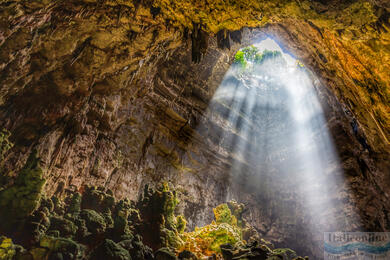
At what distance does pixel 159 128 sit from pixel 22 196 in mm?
6885

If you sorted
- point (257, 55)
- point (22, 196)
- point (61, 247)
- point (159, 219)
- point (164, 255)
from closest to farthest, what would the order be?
1. point (61, 247)
2. point (22, 196)
3. point (164, 255)
4. point (159, 219)
5. point (257, 55)

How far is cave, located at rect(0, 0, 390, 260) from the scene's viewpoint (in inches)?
185

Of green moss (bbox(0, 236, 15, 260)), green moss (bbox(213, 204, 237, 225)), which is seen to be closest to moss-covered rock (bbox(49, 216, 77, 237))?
green moss (bbox(0, 236, 15, 260))

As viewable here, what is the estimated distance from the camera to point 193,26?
7.25 meters

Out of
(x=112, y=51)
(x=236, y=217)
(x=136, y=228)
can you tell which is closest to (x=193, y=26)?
(x=112, y=51)

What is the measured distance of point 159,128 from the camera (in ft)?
37.1

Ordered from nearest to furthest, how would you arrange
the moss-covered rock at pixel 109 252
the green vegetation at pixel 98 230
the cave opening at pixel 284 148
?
the green vegetation at pixel 98 230, the moss-covered rock at pixel 109 252, the cave opening at pixel 284 148

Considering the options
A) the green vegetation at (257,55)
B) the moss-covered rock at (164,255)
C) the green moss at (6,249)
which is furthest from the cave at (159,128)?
the green vegetation at (257,55)

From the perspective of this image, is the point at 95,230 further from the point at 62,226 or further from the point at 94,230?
the point at 62,226

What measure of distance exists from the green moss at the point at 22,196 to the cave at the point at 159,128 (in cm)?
2

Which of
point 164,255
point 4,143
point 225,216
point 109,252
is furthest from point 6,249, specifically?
point 225,216

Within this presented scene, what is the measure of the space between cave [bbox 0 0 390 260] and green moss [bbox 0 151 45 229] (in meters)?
0.02

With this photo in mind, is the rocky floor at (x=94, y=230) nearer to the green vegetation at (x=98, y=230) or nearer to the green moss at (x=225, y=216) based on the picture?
the green vegetation at (x=98, y=230)

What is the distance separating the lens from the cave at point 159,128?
4.70 metres
